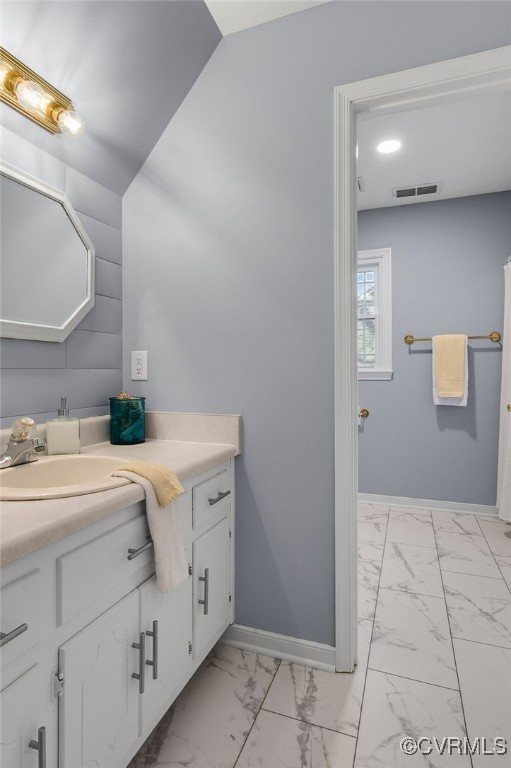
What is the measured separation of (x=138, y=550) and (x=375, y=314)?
307 centimetres

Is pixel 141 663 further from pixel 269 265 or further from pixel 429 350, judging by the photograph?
pixel 429 350

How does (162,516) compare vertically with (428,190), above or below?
below

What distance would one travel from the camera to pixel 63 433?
1437mm

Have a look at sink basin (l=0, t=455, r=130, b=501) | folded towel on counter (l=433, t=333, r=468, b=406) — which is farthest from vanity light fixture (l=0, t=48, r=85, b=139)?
folded towel on counter (l=433, t=333, r=468, b=406)

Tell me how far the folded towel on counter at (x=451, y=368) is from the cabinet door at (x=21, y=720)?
3.17 metres

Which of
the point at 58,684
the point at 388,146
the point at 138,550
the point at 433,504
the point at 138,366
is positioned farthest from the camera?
the point at 433,504

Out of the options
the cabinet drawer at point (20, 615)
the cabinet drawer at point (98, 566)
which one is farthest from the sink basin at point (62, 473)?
the cabinet drawer at point (20, 615)

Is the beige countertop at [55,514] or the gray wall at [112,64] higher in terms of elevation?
the gray wall at [112,64]

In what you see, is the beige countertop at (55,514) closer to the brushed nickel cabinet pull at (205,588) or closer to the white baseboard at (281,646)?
the brushed nickel cabinet pull at (205,588)

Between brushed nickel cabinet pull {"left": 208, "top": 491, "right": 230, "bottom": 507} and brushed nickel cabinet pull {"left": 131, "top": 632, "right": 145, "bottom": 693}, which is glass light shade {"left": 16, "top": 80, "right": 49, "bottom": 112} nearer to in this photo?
brushed nickel cabinet pull {"left": 208, "top": 491, "right": 230, "bottom": 507}

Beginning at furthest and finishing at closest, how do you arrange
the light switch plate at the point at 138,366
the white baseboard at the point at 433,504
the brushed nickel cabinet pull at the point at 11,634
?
the white baseboard at the point at 433,504
the light switch plate at the point at 138,366
the brushed nickel cabinet pull at the point at 11,634

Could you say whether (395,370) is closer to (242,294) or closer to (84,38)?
(242,294)

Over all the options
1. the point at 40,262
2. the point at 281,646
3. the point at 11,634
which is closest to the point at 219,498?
the point at 281,646

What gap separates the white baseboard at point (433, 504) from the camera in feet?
10.6
